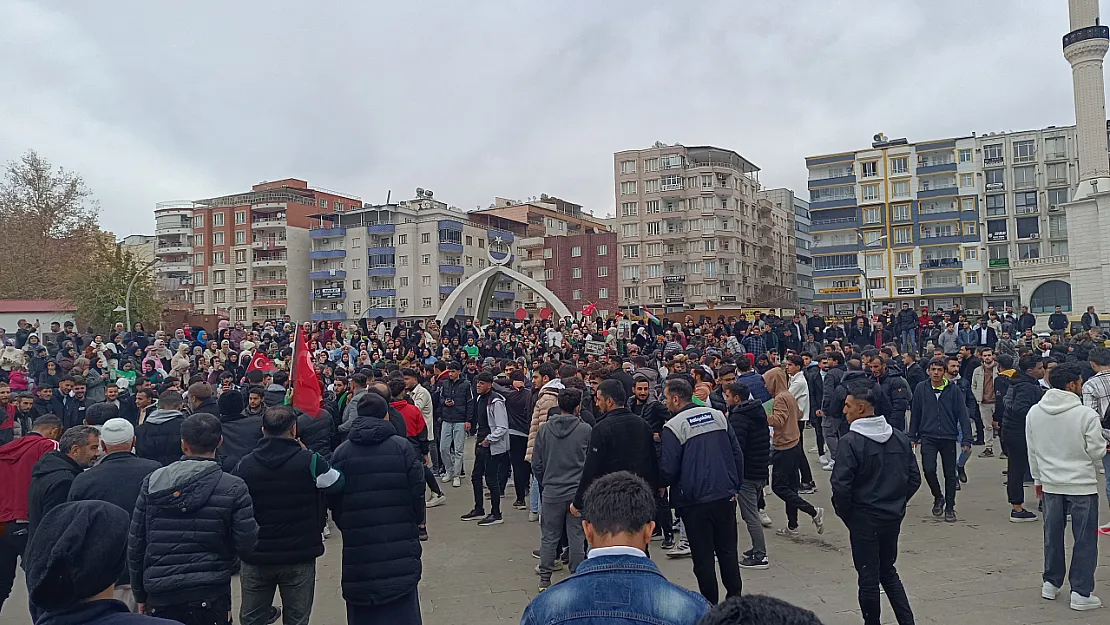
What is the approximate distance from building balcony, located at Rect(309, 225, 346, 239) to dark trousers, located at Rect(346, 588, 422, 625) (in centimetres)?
6741

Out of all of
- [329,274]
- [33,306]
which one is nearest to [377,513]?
[33,306]

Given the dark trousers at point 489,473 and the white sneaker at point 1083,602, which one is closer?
the white sneaker at point 1083,602

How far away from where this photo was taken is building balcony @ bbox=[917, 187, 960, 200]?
208 ft

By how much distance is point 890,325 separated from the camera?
2627 cm

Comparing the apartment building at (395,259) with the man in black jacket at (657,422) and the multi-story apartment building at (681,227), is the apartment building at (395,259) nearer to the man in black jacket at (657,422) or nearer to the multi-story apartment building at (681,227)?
the multi-story apartment building at (681,227)

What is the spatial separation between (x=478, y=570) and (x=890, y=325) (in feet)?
75.3

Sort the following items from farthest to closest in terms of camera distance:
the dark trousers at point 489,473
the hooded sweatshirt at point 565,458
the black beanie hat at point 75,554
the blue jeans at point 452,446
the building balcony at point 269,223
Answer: the building balcony at point 269,223, the blue jeans at point 452,446, the dark trousers at point 489,473, the hooded sweatshirt at point 565,458, the black beanie hat at point 75,554

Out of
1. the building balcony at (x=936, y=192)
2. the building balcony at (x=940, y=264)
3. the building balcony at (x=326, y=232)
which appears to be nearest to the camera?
the building balcony at (x=940, y=264)

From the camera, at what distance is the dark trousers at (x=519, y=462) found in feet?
31.2

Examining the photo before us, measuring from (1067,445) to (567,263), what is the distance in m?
64.2

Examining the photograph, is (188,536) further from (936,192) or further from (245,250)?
(245,250)

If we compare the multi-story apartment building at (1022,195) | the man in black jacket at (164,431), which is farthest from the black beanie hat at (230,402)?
the multi-story apartment building at (1022,195)

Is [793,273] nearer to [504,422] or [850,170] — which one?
[850,170]

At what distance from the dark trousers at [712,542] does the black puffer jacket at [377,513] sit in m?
2.02
